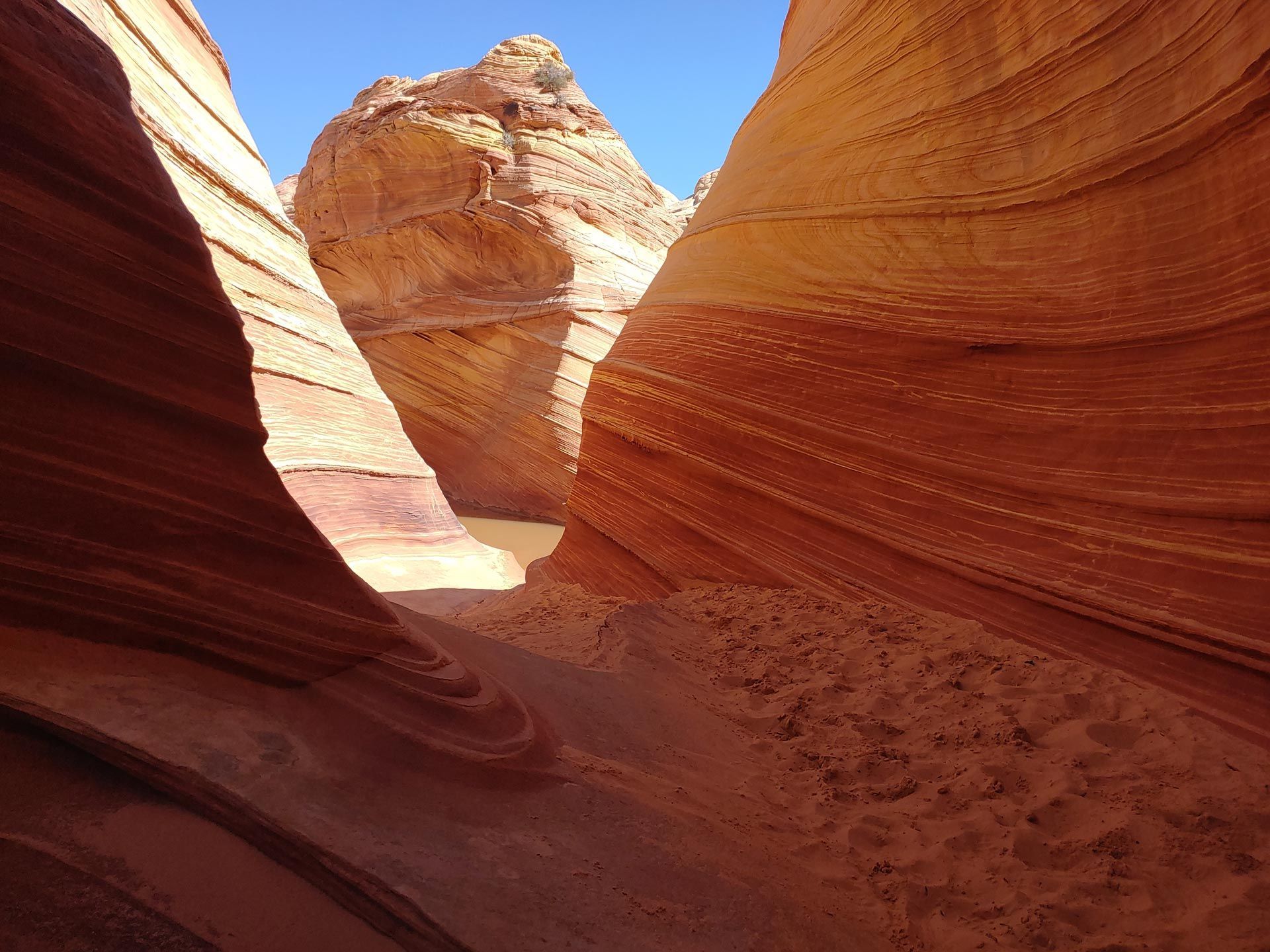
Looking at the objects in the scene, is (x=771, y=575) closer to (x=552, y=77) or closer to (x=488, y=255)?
(x=488, y=255)

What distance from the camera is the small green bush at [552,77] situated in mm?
11938

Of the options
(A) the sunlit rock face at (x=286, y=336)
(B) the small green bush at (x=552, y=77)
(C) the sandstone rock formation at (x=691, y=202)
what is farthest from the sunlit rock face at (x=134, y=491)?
(C) the sandstone rock formation at (x=691, y=202)

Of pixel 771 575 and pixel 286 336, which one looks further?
pixel 286 336

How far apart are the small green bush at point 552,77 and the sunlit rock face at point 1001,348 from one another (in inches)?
338

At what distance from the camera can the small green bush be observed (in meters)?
11.9

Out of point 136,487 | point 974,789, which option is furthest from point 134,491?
point 974,789

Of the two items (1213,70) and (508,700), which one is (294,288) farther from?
(1213,70)

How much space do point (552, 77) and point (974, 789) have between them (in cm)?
1306

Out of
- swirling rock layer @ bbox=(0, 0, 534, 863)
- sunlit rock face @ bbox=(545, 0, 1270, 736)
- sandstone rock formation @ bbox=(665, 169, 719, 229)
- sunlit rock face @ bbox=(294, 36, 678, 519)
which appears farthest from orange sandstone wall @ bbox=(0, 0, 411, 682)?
sandstone rock formation @ bbox=(665, 169, 719, 229)

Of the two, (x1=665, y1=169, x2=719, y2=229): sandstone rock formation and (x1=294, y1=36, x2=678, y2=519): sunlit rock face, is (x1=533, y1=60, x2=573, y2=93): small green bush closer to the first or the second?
(x1=294, y1=36, x2=678, y2=519): sunlit rock face

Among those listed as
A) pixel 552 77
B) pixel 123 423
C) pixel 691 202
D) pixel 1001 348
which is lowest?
pixel 123 423

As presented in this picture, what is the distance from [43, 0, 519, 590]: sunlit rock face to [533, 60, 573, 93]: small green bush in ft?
23.3

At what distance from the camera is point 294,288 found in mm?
5781

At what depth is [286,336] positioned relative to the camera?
215 inches
